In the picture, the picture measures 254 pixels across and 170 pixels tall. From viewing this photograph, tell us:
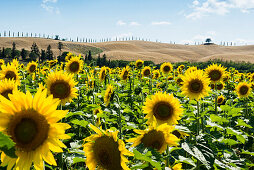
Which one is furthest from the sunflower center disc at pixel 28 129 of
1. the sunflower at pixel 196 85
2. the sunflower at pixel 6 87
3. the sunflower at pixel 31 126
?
the sunflower at pixel 196 85

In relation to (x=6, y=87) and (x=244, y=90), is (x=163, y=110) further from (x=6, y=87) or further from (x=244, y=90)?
(x=244, y=90)

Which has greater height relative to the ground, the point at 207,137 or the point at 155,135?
the point at 155,135

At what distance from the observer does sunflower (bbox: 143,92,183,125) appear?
3074mm

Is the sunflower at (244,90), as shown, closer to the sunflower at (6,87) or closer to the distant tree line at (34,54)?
the sunflower at (6,87)

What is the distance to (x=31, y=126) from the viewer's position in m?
1.52

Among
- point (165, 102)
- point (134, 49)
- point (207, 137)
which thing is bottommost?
point (207, 137)

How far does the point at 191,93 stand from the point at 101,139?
2.36m

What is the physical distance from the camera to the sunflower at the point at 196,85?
379 centimetres

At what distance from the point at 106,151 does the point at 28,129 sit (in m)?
0.70

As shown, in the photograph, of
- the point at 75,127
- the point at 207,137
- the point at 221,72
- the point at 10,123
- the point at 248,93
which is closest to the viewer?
the point at 10,123

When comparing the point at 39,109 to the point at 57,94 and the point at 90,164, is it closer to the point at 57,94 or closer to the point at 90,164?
the point at 90,164

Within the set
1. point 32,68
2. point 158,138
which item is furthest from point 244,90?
point 32,68

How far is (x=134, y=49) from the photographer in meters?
109

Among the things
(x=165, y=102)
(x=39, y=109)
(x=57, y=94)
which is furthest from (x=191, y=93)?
(x=39, y=109)
